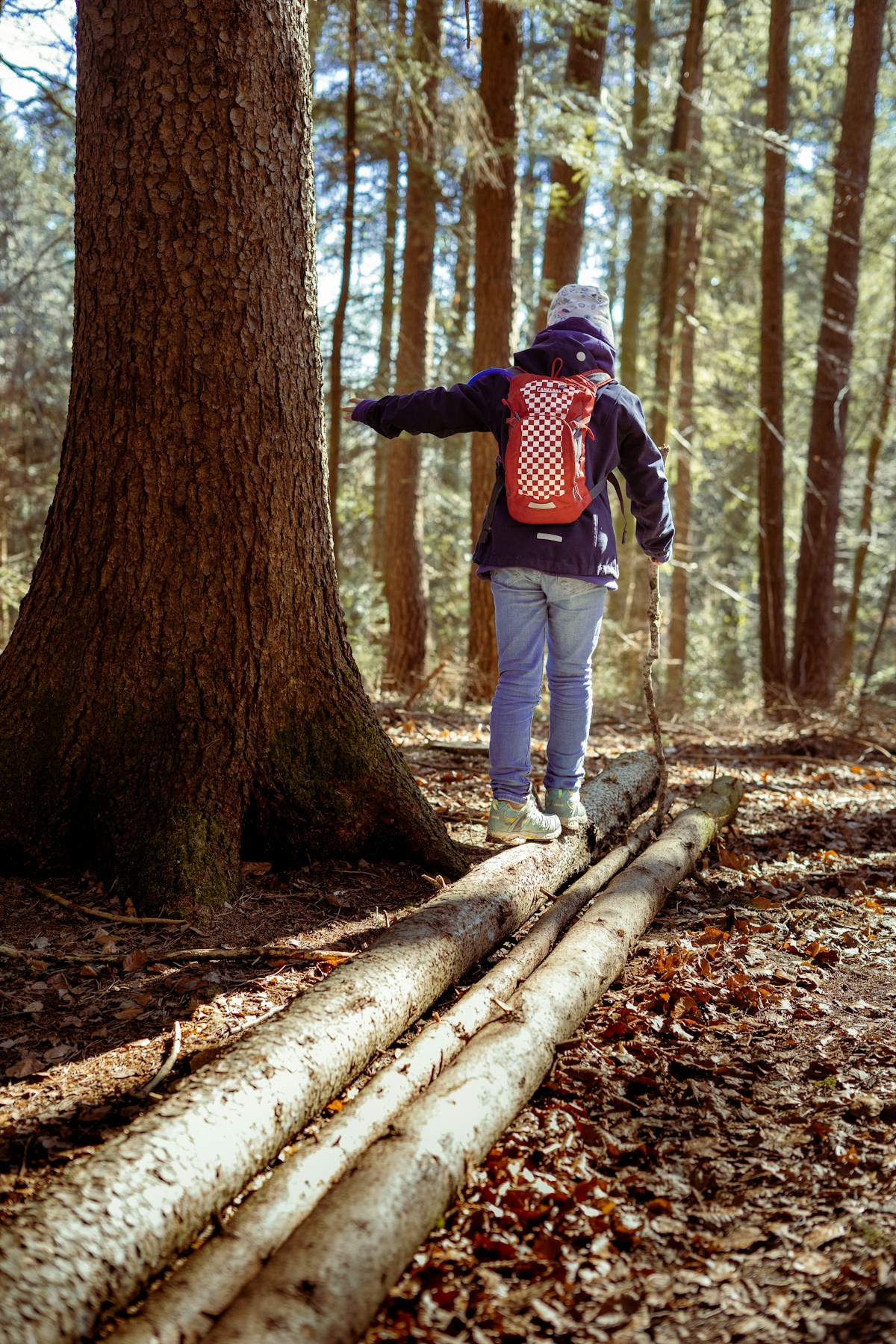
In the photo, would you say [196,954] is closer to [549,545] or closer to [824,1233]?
[824,1233]

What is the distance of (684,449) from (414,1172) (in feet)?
52.7

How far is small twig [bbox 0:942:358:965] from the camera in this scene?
312cm

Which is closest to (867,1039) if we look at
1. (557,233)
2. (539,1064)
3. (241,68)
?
(539,1064)

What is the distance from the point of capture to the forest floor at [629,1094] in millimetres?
1883

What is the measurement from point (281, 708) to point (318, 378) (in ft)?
4.59

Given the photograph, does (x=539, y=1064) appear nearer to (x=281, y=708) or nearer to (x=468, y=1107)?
(x=468, y=1107)

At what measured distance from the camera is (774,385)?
11.9 metres

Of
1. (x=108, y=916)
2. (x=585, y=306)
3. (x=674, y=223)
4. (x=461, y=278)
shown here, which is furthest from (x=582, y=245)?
(x=108, y=916)

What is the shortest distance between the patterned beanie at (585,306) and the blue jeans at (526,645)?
1.15 m

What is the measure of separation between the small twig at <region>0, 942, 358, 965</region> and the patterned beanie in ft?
9.40

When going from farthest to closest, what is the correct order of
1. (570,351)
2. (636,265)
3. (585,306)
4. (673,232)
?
(636,265)
(673,232)
(585,306)
(570,351)

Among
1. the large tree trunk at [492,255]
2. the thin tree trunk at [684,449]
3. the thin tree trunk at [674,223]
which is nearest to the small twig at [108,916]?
the large tree trunk at [492,255]

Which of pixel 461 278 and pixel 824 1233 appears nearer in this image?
pixel 824 1233

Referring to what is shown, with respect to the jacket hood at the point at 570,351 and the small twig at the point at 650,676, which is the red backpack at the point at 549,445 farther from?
the small twig at the point at 650,676
